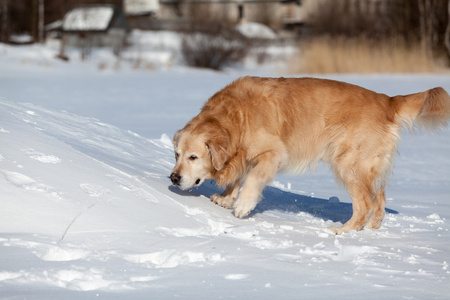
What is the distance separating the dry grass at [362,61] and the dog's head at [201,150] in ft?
48.4

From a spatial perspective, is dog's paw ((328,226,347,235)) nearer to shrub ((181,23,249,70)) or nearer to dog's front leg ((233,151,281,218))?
dog's front leg ((233,151,281,218))

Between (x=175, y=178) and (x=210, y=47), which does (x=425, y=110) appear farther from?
(x=210, y=47)

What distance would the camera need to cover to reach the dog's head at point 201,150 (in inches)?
173

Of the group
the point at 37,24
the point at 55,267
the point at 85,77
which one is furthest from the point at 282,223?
the point at 37,24

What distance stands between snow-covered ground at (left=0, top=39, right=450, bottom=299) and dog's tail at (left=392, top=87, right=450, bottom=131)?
79 centimetres

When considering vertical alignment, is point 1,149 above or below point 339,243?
above

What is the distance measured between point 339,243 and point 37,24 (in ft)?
134

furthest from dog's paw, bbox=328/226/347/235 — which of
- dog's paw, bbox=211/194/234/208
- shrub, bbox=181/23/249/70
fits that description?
shrub, bbox=181/23/249/70

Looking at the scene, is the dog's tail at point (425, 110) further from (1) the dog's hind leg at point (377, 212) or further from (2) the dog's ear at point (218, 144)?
(2) the dog's ear at point (218, 144)

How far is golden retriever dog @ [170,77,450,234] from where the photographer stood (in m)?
4.43

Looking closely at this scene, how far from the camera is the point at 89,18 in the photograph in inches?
1449

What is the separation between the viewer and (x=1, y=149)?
3.89 m

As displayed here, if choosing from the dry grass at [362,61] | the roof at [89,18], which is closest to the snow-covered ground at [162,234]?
the dry grass at [362,61]

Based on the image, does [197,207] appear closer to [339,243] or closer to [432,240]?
[339,243]
